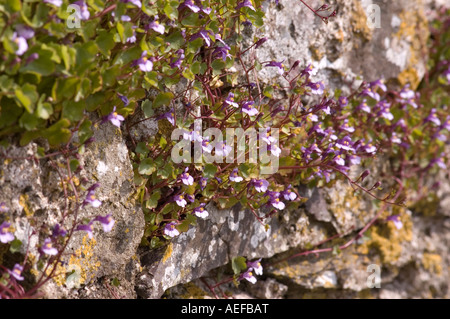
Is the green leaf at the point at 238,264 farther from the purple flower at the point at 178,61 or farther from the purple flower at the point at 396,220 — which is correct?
the purple flower at the point at 396,220

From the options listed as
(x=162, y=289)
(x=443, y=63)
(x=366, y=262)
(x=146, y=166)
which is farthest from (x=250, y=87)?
(x=443, y=63)

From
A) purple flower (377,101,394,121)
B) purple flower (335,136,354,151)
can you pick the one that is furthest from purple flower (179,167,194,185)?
purple flower (377,101,394,121)

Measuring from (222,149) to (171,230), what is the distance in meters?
0.53

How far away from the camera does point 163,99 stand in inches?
103

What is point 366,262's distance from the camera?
3.94 metres

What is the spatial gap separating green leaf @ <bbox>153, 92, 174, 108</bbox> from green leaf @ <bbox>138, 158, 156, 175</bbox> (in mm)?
298

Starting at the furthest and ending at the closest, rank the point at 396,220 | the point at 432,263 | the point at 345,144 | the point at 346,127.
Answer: the point at 432,263, the point at 396,220, the point at 346,127, the point at 345,144

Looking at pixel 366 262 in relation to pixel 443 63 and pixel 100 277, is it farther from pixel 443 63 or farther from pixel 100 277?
pixel 100 277

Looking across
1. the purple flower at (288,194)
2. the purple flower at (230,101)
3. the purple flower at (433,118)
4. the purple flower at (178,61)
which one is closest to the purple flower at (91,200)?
the purple flower at (178,61)

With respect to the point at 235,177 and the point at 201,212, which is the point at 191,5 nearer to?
the point at 235,177

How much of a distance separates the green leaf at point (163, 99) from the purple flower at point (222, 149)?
38 centimetres

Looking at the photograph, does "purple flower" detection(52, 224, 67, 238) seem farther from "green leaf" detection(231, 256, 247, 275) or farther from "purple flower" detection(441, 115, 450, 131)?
"purple flower" detection(441, 115, 450, 131)

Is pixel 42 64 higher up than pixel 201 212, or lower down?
higher up

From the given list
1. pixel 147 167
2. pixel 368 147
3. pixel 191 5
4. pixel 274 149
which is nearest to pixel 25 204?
pixel 147 167
